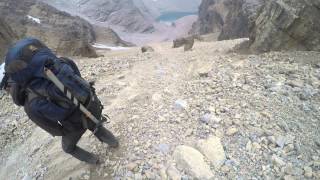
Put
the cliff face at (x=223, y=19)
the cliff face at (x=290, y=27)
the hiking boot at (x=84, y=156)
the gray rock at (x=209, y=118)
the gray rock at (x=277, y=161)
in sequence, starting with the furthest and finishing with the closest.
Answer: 1. the cliff face at (x=223, y=19)
2. the cliff face at (x=290, y=27)
3. the gray rock at (x=209, y=118)
4. the hiking boot at (x=84, y=156)
5. the gray rock at (x=277, y=161)

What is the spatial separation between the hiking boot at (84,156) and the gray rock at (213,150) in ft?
4.65

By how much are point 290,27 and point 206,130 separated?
4040 mm

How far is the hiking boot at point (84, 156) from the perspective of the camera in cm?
468

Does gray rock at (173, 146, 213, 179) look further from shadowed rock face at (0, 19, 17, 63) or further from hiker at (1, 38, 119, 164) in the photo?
shadowed rock face at (0, 19, 17, 63)

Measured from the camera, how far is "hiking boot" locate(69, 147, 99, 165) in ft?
15.4

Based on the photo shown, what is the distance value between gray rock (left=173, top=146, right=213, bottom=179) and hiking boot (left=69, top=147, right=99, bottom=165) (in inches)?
42.8

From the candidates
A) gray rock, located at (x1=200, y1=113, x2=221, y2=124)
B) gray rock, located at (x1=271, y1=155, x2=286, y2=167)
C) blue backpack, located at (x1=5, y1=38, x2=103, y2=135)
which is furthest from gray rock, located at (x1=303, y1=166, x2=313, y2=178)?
blue backpack, located at (x1=5, y1=38, x2=103, y2=135)

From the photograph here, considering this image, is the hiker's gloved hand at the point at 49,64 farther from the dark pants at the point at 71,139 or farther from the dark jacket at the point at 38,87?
the dark pants at the point at 71,139

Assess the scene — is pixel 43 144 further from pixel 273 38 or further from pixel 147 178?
pixel 273 38

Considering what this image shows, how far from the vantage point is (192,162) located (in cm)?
452

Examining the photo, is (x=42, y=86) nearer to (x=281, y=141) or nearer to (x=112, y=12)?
(x=281, y=141)

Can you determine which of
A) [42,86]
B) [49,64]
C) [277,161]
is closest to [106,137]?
[42,86]

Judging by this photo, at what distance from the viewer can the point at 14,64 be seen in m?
3.71

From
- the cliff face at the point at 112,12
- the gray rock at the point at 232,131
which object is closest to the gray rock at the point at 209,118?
the gray rock at the point at 232,131
